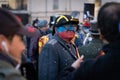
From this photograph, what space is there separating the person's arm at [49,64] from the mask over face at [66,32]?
27 cm

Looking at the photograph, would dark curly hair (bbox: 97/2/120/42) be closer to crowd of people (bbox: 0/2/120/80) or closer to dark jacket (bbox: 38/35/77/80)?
crowd of people (bbox: 0/2/120/80)

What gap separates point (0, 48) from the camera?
217 centimetres

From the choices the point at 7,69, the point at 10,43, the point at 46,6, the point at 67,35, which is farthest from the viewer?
the point at 46,6

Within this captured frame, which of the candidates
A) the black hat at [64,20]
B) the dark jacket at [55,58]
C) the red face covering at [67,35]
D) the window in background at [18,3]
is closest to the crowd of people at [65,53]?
the dark jacket at [55,58]

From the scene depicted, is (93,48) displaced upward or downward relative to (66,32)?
downward

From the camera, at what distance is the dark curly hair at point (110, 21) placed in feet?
8.71

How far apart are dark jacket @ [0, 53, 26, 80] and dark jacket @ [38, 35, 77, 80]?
2.01m

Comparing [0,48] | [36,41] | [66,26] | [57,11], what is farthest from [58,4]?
[0,48]

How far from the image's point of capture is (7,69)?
2.06 m

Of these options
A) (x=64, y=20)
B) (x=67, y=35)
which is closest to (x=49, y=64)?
(x=67, y=35)

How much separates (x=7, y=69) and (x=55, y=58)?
212 centimetres

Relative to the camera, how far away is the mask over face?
4.46 metres

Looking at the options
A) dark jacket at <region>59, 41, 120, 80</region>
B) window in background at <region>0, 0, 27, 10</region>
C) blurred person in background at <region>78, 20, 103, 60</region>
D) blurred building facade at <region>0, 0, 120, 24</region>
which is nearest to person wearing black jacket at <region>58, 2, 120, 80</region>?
dark jacket at <region>59, 41, 120, 80</region>

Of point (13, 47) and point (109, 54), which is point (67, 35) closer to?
point (109, 54)
